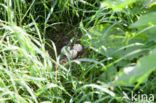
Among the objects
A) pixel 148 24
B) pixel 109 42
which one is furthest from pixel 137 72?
pixel 109 42

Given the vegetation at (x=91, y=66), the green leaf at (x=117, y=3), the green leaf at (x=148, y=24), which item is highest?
the green leaf at (x=117, y=3)

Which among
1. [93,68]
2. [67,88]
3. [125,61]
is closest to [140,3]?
[125,61]

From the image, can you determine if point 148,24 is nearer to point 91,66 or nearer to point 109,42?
point 109,42

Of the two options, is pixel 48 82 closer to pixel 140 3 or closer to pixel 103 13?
pixel 103 13

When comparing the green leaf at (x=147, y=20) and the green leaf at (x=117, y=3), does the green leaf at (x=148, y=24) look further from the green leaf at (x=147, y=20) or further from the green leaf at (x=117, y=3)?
the green leaf at (x=117, y=3)

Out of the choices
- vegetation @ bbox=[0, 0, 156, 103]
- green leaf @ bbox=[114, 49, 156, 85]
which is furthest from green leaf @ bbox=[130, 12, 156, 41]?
green leaf @ bbox=[114, 49, 156, 85]

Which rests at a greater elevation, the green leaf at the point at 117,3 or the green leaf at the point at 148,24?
the green leaf at the point at 117,3

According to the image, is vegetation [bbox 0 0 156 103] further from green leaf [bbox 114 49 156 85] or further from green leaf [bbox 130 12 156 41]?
green leaf [bbox 114 49 156 85]

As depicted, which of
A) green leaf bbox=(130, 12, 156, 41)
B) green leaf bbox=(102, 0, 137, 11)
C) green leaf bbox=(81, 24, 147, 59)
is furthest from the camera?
green leaf bbox=(81, 24, 147, 59)

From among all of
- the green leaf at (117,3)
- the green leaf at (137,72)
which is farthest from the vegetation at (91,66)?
the green leaf at (137,72)

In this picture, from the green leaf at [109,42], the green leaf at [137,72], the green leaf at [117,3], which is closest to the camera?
the green leaf at [137,72]

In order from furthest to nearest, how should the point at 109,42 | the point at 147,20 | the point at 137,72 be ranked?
the point at 109,42, the point at 147,20, the point at 137,72
